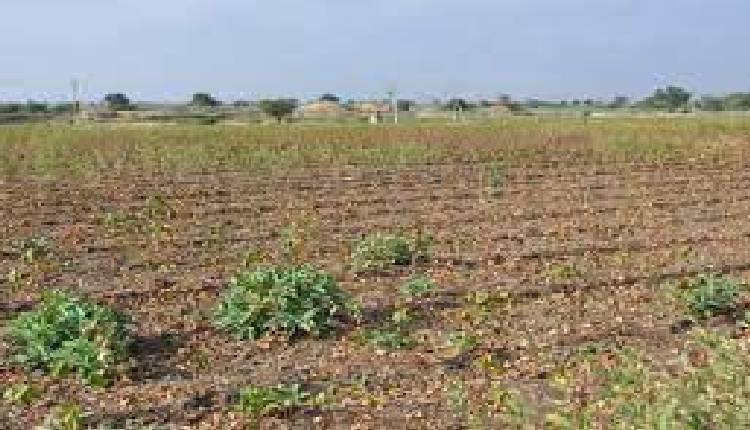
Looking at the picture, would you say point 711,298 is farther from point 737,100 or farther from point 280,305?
point 737,100

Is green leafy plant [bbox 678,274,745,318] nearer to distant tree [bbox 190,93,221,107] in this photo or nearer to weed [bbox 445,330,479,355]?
weed [bbox 445,330,479,355]

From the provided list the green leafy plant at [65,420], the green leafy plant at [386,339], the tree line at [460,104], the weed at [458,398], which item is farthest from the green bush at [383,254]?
the tree line at [460,104]

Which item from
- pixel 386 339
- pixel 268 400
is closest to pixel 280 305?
pixel 386 339

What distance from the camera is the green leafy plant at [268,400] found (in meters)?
5.61

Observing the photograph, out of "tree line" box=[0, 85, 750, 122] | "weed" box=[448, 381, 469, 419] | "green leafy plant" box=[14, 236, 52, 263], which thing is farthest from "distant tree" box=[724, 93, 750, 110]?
"weed" box=[448, 381, 469, 419]

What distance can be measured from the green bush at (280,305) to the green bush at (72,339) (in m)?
0.75

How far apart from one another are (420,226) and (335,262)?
2.74 meters

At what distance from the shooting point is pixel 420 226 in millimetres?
12664

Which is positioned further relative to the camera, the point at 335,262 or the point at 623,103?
the point at 623,103

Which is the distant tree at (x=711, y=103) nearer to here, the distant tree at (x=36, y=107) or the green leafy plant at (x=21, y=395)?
the distant tree at (x=36, y=107)

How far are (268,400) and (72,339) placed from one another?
1.45 meters

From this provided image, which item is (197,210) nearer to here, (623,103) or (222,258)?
(222,258)

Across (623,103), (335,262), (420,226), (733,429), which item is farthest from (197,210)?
(623,103)

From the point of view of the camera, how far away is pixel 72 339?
6.47m
